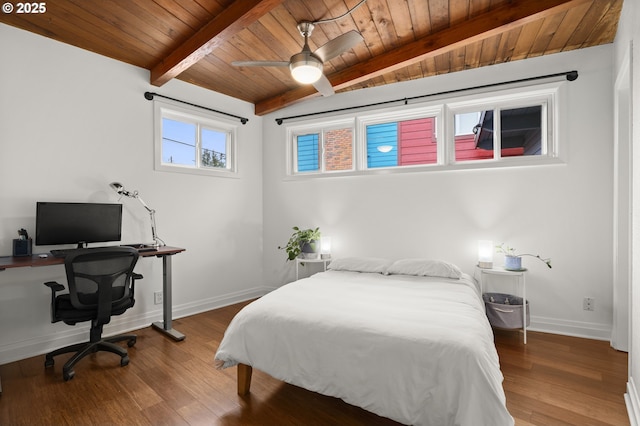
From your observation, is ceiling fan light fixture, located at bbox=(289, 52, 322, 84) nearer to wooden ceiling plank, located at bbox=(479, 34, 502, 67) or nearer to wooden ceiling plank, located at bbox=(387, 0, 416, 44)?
wooden ceiling plank, located at bbox=(387, 0, 416, 44)

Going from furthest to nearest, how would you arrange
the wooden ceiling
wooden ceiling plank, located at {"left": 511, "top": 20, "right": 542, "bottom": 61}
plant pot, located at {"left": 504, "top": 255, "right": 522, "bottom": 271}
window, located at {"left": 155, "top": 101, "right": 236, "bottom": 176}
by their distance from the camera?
window, located at {"left": 155, "top": 101, "right": 236, "bottom": 176}, plant pot, located at {"left": 504, "top": 255, "right": 522, "bottom": 271}, wooden ceiling plank, located at {"left": 511, "top": 20, "right": 542, "bottom": 61}, the wooden ceiling

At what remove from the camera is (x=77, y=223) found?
2.79 meters

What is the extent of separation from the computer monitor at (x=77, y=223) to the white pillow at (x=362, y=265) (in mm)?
2241

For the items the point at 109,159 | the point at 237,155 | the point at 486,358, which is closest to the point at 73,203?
the point at 109,159

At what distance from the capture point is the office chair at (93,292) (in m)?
2.32

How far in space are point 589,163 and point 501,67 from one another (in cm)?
131

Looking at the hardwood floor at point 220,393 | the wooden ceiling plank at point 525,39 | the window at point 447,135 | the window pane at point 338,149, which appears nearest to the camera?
the hardwood floor at point 220,393

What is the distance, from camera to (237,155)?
4434 millimetres

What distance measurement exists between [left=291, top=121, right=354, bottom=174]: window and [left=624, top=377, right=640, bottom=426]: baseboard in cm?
323

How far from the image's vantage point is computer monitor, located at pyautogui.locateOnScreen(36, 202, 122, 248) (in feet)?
8.63

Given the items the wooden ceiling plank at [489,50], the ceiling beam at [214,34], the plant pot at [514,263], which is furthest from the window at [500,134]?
the ceiling beam at [214,34]

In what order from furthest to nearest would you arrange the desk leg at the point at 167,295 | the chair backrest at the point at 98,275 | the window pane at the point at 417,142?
the window pane at the point at 417,142 < the desk leg at the point at 167,295 < the chair backrest at the point at 98,275

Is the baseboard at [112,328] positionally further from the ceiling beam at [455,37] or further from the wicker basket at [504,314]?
the wicker basket at [504,314]

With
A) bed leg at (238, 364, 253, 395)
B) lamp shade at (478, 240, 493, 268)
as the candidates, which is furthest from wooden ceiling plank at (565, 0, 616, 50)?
bed leg at (238, 364, 253, 395)
